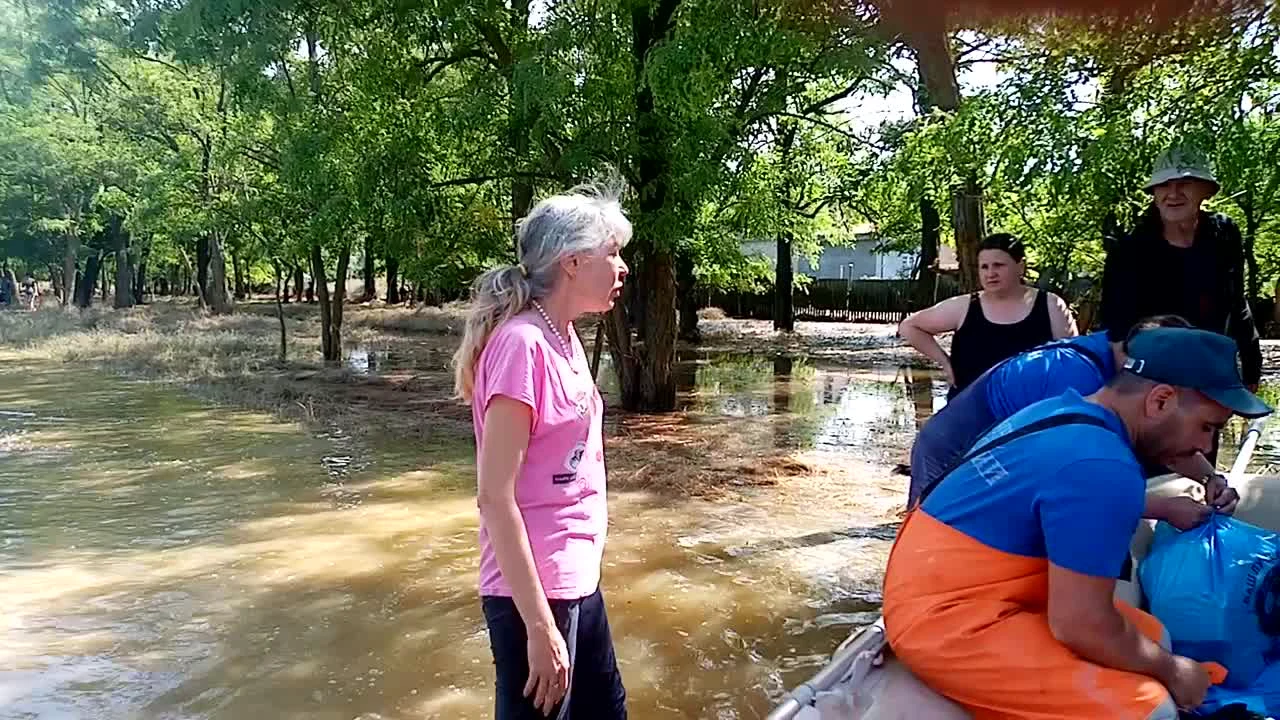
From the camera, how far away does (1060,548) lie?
1919 millimetres

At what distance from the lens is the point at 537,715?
2309mm

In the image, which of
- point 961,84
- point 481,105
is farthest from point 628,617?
point 481,105

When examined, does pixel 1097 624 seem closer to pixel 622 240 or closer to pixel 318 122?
pixel 622 240

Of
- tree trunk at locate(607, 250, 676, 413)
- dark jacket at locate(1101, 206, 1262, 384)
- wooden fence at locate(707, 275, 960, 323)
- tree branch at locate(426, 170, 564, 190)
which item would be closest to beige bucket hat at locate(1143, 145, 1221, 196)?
dark jacket at locate(1101, 206, 1262, 384)

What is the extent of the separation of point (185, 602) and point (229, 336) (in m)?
18.6

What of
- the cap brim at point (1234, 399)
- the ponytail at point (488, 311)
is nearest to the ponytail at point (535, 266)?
the ponytail at point (488, 311)

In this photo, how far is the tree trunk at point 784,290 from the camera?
25.4 meters

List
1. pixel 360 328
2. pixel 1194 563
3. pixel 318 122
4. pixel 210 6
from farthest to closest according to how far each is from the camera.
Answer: pixel 360 328 < pixel 318 122 < pixel 210 6 < pixel 1194 563

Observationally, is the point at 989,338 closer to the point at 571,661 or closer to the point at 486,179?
the point at 571,661

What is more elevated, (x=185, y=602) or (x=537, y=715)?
(x=537, y=715)

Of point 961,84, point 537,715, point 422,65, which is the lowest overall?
point 537,715

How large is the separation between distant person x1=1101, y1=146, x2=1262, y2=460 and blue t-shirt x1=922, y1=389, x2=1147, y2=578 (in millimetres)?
2374

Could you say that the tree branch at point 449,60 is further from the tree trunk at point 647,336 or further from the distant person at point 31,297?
the distant person at point 31,297

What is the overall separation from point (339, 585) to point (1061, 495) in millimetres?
4631
